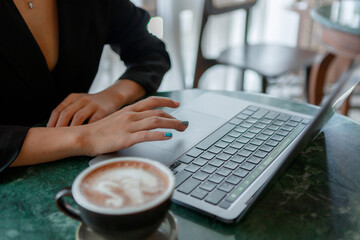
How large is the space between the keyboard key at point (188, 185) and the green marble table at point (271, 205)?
29 mm

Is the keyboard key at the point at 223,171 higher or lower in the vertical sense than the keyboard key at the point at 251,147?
higher

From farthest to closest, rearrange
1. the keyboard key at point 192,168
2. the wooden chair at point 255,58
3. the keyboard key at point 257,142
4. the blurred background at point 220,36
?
the blurred background at point 220,36 < the wooden chair at point 255,58 < the keyboard key at point 257,142 < the keyboard key at point 192,168

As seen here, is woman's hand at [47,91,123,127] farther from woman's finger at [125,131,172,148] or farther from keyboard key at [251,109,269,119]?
keyboard key at [251,109,269,119]

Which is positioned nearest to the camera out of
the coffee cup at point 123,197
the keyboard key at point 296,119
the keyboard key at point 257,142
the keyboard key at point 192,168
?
the coffee cup at point 123,197

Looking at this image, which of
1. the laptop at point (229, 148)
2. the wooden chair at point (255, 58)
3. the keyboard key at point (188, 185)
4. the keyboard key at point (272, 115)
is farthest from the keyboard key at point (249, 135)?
the wooden chair at point (255, 58)

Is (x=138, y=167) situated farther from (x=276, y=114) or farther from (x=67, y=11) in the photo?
(x=67, y=11)

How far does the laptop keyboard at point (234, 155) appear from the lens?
1.90 feet

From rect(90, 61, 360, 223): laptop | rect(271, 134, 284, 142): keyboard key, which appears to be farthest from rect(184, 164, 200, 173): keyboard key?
rect(271, 134, 284, 142): keyboard key

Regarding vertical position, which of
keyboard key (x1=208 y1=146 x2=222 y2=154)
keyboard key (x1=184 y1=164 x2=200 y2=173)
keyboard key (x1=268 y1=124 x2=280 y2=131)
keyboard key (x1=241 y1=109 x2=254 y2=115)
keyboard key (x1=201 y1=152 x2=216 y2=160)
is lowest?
keyboard key (x1=241 y1=109 x2=254 y2=115)

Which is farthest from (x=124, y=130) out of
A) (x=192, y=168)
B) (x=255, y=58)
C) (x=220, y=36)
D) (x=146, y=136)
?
(x=220, y=36)

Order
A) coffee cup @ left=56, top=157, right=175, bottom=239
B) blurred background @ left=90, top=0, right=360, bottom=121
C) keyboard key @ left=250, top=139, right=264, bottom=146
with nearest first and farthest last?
coffee cup @ left=56, top=157, right=175, bottom=239, keyboard key @ left=250, top=139, right=264, bottom=146, blurred background @ left=90, top=0, right=360, bottom=121

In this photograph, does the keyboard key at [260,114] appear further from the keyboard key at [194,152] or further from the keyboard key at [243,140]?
the keyboard key at [194,152]

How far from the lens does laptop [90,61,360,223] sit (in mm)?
548

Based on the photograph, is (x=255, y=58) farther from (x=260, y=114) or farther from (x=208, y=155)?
(x=208, y=155)
